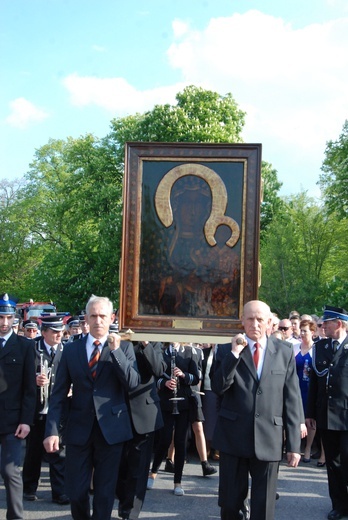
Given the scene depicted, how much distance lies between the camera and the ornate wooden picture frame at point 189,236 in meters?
8.02

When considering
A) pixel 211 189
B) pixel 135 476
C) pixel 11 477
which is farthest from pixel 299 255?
pixel 11 477

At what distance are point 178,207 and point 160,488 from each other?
145 inches

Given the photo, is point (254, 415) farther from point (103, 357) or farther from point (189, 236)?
point (189, 236)

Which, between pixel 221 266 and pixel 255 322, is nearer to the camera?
pixel 255 322

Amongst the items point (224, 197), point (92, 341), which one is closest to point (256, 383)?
point (92, 341)

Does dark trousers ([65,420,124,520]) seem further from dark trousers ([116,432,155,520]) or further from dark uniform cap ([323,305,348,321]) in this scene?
dark uniform cap ([323,305,348,321])

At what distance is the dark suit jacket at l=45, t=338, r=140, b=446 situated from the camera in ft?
18.0

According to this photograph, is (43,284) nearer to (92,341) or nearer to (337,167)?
(337,167)

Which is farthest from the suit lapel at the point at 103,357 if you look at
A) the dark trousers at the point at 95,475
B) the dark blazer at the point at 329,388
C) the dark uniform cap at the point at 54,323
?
the dark blazer at the point at 329,388

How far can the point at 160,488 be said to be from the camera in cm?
840

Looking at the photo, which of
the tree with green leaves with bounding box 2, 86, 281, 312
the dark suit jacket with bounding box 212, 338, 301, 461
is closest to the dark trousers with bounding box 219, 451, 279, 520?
the dark suit jacket with bounding box 212, 338, 301, 461

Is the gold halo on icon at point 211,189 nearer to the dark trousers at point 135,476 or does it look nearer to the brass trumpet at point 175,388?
the brass trumpet at point 175,388

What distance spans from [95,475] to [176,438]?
2832 mm

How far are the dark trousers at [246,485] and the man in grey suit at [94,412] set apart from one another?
911 mm
